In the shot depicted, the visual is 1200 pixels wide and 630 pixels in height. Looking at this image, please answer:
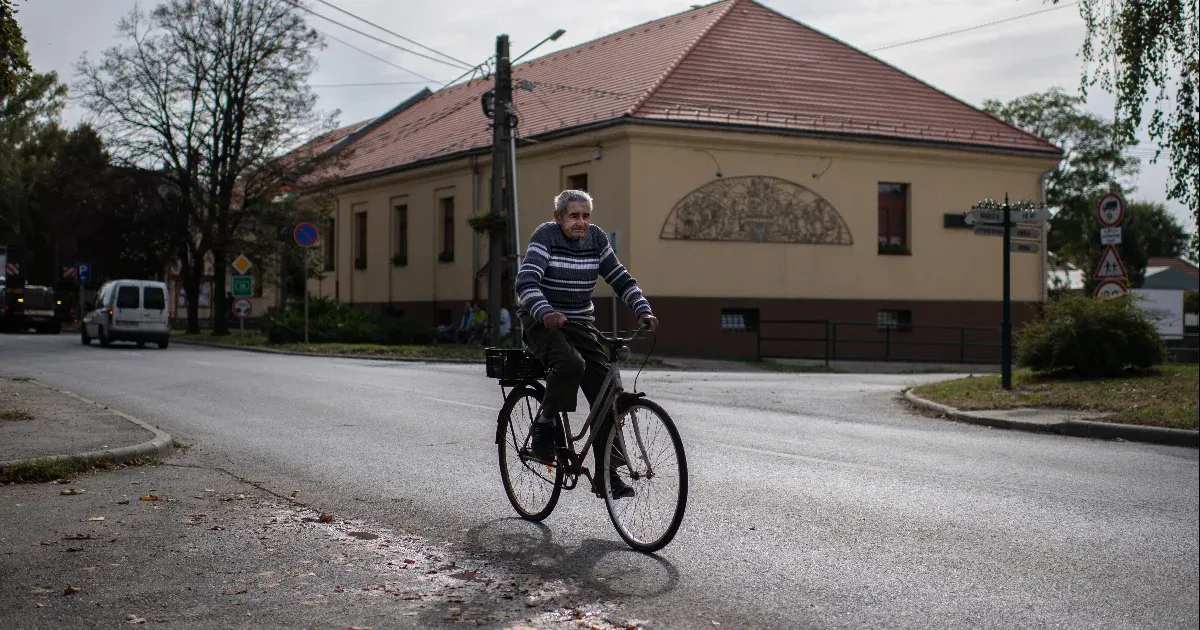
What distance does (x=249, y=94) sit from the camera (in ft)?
135

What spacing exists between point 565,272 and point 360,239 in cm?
4139

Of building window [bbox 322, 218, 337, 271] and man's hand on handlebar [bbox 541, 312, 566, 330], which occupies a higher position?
building window [bbox 322, 218, 337, 271]

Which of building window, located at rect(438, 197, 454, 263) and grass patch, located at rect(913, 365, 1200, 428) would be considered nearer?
grass patch, located at rect(913, 365, 1200, 428)

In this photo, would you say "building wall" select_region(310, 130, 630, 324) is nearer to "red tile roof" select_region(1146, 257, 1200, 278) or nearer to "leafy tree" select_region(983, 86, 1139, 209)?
"leafy tree" select_region(983, 86, 1139, 209)

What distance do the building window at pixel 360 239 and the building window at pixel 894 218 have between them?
2083 centimetres

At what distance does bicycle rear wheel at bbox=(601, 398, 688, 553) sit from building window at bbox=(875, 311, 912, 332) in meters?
28.6

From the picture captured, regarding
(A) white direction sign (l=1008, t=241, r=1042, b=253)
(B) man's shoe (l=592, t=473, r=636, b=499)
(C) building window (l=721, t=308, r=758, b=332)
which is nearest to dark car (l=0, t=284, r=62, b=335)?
(C) building window (l=721, t=308, r=758, b=332)

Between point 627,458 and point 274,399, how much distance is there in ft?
32.5

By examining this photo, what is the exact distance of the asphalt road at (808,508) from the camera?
211 inches

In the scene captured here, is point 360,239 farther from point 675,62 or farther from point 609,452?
point 609,452

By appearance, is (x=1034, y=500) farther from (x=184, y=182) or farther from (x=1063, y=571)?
(x=184, y=182)

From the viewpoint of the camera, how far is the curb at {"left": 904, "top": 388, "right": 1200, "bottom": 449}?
12258 mm

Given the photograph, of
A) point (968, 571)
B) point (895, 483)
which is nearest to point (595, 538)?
Answer: point (968, 571)

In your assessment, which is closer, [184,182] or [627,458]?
[627,458]
